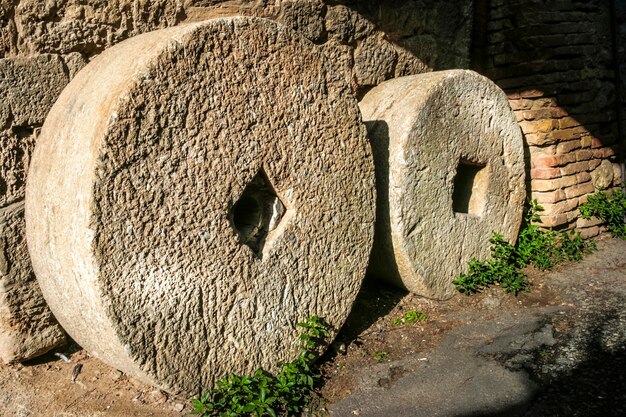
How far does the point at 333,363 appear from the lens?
2.70m

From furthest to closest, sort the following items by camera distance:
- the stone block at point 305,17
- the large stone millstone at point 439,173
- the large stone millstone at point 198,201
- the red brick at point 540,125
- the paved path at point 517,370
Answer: the red brick at point 540,125, the stone block at point 305,17, the large stone millstone at point 439,173, the paved path at point 517,370, the large stone millstone at point 198,201

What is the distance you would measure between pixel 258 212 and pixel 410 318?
105cm

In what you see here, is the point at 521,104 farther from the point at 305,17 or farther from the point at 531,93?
the point at 305,17

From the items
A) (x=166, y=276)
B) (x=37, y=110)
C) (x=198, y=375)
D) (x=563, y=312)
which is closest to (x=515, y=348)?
(x=563, y=312)

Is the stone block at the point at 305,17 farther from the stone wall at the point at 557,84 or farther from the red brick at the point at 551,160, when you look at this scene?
the red brick at the point at 551,160

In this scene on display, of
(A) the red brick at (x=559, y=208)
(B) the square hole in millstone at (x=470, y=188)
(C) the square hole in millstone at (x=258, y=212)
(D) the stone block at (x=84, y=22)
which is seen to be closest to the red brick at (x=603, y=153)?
(A) the red brick at (x=559, y=208)

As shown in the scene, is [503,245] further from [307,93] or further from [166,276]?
[166,276]

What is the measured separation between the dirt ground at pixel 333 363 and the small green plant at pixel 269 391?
11 cm

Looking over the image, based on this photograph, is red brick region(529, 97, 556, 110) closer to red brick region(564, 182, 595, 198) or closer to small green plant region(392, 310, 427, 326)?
red brick region(564, 182, 595, 198)

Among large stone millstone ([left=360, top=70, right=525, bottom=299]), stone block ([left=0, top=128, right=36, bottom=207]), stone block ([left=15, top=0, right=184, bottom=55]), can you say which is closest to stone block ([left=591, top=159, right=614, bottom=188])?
large stone millstone ([left=360, top=70, right=525, bottom=299])

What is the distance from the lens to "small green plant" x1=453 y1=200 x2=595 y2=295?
11.1 feet

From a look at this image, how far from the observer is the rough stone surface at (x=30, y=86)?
8.04 ft

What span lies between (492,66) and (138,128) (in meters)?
A: 2.82

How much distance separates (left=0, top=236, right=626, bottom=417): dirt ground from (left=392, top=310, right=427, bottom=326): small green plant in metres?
0.02
